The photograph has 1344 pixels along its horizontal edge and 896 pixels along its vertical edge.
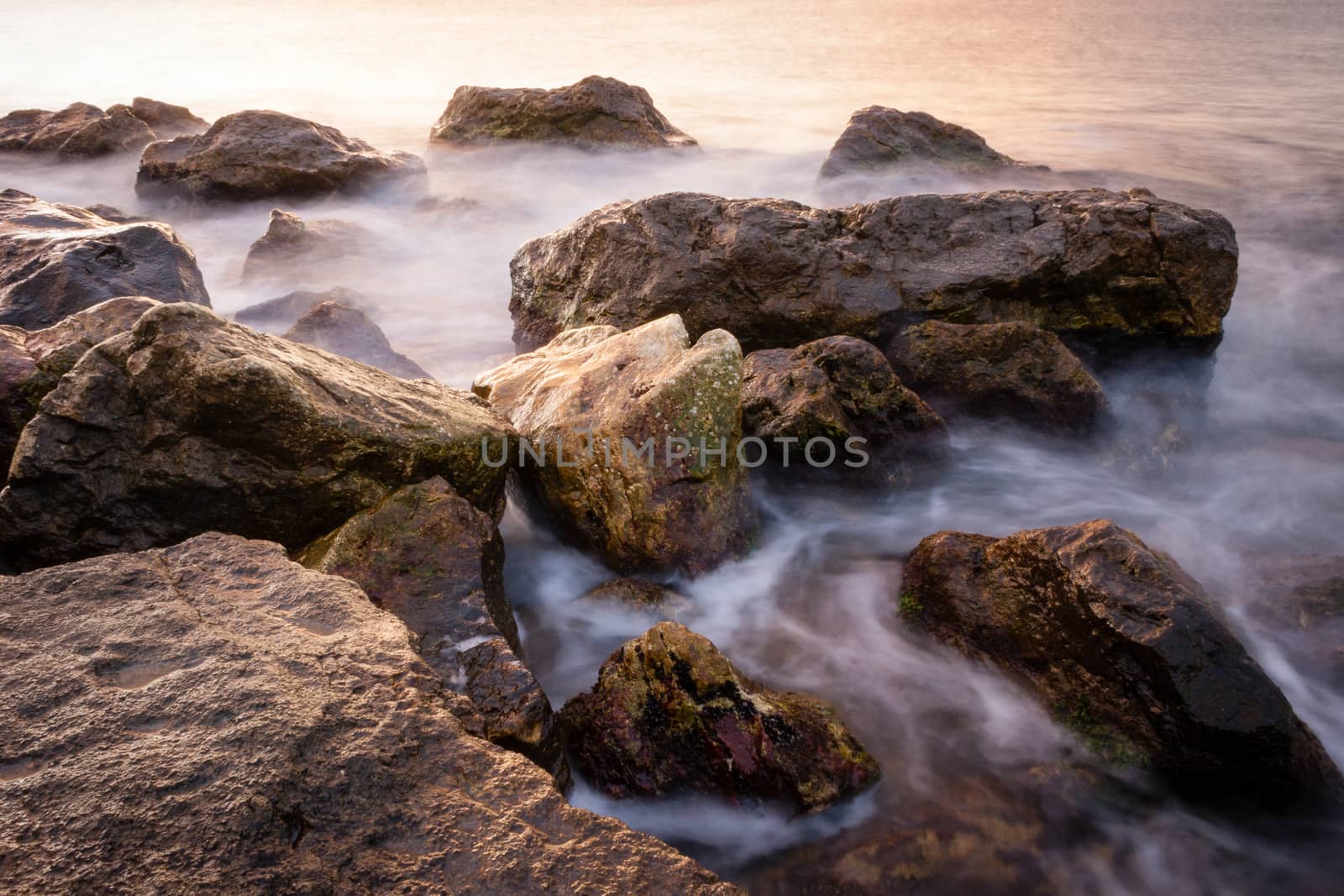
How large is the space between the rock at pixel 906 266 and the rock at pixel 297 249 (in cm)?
367

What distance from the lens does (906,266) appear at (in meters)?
6.15

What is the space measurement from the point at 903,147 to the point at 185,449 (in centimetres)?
974

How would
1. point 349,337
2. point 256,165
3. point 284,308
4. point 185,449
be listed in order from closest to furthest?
point 185,449
point 349,337
point 284,308
point 256,165

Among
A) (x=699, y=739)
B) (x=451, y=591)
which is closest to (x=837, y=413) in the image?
(x=699, y=739)

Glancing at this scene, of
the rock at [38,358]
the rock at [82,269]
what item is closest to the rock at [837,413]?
the rock at [38,358]

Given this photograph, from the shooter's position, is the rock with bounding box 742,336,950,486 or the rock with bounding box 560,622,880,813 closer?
the rock with bounding box 560,622,880,813

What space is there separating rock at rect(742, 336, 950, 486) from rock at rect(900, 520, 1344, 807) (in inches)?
48.6

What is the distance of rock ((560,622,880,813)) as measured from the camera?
10.3 ft

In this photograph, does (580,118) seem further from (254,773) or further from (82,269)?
(254,773)

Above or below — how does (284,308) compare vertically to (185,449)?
below

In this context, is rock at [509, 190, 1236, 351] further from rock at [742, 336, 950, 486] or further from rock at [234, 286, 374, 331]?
rock at [234, 286, 374, 331]

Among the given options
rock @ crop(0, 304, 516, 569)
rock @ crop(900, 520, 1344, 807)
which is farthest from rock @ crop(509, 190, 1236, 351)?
rock @ crop(0, 304, 516, 569)

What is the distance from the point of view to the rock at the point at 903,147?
10945mm

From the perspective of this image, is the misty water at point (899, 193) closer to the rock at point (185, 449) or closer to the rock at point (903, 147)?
the rock at point (903, 147)
